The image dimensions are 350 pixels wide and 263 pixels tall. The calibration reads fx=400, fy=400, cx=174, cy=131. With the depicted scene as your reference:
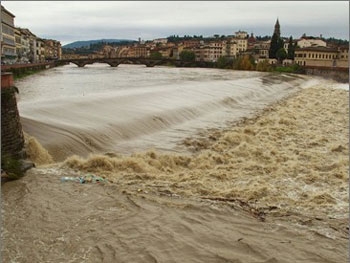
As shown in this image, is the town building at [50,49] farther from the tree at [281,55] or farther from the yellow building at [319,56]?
the yellow building at [319,56]

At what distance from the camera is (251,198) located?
289 inches

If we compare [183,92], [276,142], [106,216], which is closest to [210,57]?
[183,92]

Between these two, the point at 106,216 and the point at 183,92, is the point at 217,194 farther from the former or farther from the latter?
the point at 183,92

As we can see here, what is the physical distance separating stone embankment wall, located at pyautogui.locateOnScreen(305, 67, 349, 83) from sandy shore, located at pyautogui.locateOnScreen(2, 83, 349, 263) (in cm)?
5734

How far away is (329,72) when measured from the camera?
220 feet

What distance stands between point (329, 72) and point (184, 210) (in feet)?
219

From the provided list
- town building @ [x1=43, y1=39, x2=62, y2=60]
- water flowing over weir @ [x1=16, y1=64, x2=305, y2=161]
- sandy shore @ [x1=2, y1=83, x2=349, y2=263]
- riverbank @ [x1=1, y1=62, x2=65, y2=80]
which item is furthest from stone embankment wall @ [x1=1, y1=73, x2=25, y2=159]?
town building @ [x1=43, y1=39, x2=62, y2=60]

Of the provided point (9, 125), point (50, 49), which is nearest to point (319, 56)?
point (9, 125)

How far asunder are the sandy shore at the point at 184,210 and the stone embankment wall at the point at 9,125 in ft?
2.47

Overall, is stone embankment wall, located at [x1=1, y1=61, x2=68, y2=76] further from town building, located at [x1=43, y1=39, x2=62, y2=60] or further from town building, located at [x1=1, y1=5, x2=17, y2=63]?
town building, located at [x1=43, y1=39, x2=62, y2=60]

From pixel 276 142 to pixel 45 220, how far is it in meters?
9.04

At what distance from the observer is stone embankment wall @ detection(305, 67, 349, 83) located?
63809mm

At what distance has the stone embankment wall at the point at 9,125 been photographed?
8359mm

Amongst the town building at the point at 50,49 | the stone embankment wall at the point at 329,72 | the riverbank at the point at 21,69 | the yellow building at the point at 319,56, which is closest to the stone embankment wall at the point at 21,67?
the riverbank at the point at 21,69
